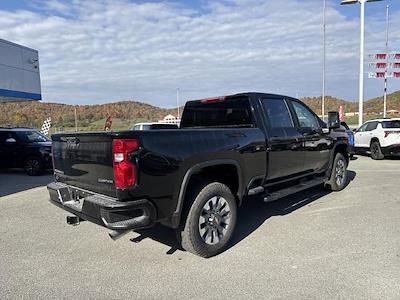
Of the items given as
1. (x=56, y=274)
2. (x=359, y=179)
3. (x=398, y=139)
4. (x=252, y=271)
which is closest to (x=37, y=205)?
(x=56, y=274)

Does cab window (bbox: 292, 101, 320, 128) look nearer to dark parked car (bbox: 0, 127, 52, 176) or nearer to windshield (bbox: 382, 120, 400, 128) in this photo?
windshield (bbox: 382, 120, 400, 128)

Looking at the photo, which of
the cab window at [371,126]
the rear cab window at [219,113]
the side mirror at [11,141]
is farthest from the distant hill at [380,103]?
the rear cab window at [219,113]

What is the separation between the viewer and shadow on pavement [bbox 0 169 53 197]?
9329 mm

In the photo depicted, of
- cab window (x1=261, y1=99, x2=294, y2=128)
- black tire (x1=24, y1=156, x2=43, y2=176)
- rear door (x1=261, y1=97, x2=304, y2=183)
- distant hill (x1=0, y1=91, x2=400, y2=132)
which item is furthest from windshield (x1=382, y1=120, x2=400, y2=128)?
distant hill (x1=0, y1=91, x2=400, y2=132)

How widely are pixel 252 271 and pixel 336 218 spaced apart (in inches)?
96.9

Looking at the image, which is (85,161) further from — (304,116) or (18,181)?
(18,181)

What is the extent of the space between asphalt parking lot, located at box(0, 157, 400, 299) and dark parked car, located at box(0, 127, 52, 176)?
5524 millimetres

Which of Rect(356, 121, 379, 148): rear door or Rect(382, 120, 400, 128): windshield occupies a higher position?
Rect(382, 120, 400, 128): windshield

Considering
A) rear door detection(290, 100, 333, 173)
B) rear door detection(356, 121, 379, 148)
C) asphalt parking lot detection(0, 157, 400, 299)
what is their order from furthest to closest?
rear door detection(356, 121, 379, 148), rear door detection(290, 100, 333, 173), asphalt parking lot detection(0, 157, 400, 299)

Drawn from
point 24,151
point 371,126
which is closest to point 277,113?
point 24,151

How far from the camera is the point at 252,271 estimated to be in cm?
395

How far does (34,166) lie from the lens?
1188cm

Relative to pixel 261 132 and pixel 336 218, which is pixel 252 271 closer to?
pixel 261 132

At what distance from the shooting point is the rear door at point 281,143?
5.43 metres
